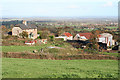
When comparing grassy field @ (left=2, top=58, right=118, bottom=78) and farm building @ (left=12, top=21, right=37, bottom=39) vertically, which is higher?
farm building @ (left=12, top=21, right=37, bottom=39)

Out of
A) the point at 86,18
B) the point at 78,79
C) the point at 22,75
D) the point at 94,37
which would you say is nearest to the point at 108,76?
the point at 78,79

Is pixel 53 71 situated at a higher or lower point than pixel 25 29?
lower

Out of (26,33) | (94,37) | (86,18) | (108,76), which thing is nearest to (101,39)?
(94,37)

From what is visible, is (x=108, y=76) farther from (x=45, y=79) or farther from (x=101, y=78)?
(x=45, y=79)

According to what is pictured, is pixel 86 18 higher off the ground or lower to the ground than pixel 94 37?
higher

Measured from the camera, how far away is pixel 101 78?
27.5 feet

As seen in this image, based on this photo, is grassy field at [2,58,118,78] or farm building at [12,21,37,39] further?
farm building at [12,21,37,39]

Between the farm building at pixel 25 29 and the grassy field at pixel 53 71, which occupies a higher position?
the farm building at pixel 25 29

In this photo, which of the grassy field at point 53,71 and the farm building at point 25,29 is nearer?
the grassy field at point 53,71

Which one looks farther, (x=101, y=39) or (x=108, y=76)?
(x=101, y=39)

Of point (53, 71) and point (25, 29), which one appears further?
point (25, 29)

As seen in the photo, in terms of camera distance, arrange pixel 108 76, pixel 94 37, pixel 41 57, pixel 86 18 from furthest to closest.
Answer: pixel 86 18
pixel 94 37
pixel 41 57
pixel 108 76

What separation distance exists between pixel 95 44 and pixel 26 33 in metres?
18.0

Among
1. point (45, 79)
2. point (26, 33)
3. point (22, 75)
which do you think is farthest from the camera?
point (26, 33)
